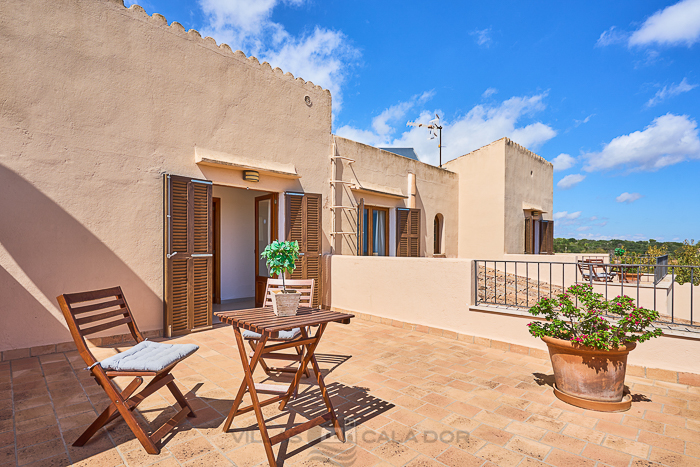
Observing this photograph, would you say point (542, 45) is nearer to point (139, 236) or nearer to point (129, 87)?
point (129, 87)

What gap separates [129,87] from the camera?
4.72m

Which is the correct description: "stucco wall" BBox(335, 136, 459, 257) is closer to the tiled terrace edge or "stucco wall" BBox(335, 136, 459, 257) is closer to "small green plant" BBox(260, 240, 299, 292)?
the tiled terrace edge

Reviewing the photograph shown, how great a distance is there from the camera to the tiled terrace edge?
3.35 m

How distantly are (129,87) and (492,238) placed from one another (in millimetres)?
9626

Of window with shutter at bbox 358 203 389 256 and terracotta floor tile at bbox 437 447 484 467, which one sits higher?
window with shutter at bbox 358 203 389 256

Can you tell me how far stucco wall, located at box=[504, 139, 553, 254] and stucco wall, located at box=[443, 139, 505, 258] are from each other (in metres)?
0.23

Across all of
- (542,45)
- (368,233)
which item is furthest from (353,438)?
(542,45)

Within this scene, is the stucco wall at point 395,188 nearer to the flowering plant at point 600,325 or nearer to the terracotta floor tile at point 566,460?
the flowering plant at point 600,325

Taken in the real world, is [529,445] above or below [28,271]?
below

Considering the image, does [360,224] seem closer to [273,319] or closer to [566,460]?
[273,319]

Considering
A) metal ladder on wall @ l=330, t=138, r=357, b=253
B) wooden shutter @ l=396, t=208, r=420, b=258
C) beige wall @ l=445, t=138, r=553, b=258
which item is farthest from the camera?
beige wall @ l=445, t=138, r=553, b=258

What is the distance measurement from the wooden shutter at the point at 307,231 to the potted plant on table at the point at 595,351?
427 cm

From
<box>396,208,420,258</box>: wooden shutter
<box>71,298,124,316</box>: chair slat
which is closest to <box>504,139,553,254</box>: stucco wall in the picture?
<box>396,208,420,258</box>: wooden shutter

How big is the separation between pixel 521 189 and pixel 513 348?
8.64 meters
